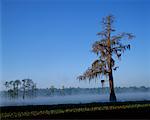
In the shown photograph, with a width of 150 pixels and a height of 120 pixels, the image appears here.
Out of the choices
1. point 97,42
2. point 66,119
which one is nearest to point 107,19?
point 97,42

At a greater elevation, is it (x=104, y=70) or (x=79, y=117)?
(x=104, y=70)

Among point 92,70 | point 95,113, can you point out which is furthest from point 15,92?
point 95,113

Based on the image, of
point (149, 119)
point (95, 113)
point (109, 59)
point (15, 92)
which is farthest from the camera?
point (15, 92)

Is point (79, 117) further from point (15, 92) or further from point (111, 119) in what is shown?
point (15, 92)

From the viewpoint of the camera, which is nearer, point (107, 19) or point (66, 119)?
point (66, 119)

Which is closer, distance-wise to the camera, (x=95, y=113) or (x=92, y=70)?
(x=95, y=113)

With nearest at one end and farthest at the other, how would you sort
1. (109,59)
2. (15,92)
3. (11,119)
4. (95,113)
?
(11,119)
(95,113)
(109,59)
(15,92)

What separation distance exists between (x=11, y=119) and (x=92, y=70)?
16.2 meters

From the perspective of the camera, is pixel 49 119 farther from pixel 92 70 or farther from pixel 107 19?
pixel 107 19

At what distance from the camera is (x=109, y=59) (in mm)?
29375

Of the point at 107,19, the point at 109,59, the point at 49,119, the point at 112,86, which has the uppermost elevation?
the point at 107,19

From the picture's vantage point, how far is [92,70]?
2986 centimetres

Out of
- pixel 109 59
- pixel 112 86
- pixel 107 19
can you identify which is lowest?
pixel 112 86

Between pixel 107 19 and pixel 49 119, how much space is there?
18231mm
